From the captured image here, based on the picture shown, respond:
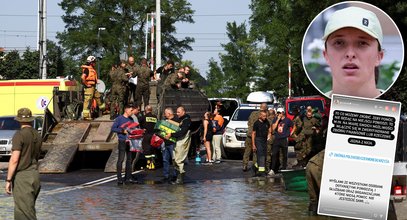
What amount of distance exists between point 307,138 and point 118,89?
5359mm

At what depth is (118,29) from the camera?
84.2 meters

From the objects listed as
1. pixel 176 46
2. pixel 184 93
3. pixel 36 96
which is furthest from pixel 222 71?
pixel 184 93

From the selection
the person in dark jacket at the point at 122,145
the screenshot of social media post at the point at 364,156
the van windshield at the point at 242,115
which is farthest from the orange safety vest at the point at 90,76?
the screenshot of social media post at the point at 364,156

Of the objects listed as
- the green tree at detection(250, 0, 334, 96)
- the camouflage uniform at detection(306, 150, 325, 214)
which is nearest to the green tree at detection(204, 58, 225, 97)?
the green tree at detection(250, 0, 334, 96)

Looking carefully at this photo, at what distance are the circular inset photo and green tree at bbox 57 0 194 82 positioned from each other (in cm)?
7084

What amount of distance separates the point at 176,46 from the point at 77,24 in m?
9.08

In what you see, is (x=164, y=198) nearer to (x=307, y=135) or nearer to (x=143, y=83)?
(x=307, y=135)

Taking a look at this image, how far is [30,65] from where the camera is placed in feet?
221

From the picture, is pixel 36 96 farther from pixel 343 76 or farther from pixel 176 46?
pixel 176 46

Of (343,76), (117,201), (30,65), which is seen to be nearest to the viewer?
(343,76)

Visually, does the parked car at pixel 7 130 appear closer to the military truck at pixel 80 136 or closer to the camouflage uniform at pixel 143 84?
the military truck at pixel 80 136

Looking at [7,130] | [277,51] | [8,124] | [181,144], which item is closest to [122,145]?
[181,144]

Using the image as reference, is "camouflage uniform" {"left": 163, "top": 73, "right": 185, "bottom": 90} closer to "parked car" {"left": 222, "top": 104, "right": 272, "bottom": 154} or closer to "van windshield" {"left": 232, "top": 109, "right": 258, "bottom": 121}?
"parked car" {"left": 222, "top": 104, "right": 272, "bottom": 154}

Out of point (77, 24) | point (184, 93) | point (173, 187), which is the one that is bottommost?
point (173, 187)
